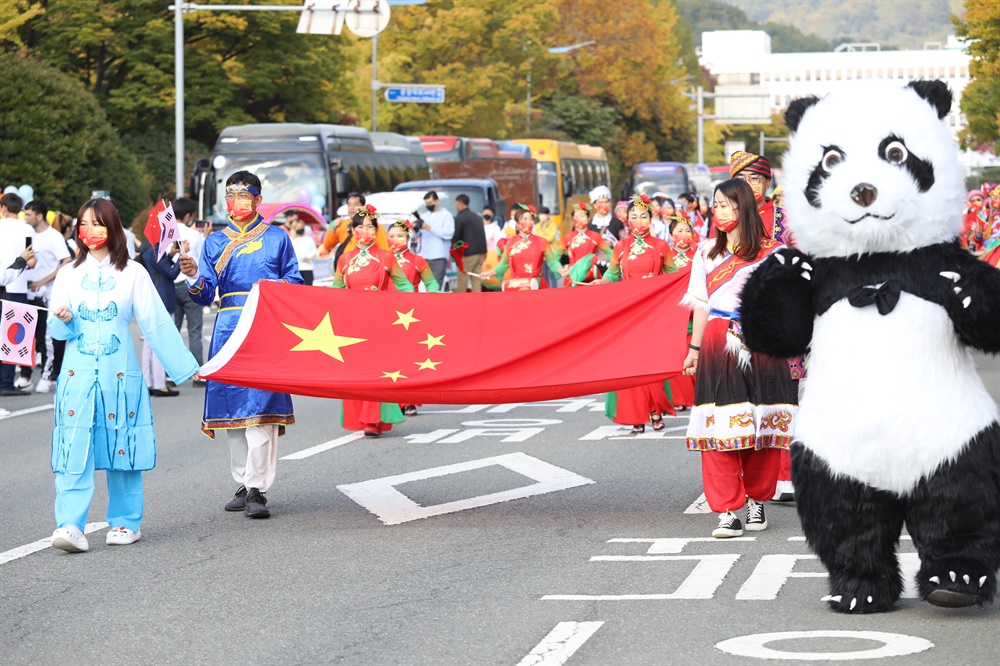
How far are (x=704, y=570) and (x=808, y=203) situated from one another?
1.83 metres

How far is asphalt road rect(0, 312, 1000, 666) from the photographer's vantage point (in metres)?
6.25

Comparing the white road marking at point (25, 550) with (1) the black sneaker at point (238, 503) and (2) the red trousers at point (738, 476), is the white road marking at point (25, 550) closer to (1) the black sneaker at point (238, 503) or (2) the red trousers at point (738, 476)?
(1) the black sneaker at point (238, 503)

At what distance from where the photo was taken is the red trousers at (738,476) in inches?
335

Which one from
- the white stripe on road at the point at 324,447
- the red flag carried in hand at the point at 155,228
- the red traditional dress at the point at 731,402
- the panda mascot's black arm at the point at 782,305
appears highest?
the red flag carried in hand at the point at 155,228

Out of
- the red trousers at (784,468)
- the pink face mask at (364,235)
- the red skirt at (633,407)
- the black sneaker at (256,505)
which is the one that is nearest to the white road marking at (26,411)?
the pink face mask at (364,235)

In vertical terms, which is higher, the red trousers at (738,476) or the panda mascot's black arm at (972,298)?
the panda mascot's black arm at (972,298)

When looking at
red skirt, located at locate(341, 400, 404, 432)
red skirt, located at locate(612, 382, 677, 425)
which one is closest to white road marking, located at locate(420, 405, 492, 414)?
red skirt, located at locate(341, 400, 404, 432)

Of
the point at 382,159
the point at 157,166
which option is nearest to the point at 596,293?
the point at 382,159

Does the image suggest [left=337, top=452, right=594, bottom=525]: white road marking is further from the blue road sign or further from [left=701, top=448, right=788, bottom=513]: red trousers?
the blue road sign

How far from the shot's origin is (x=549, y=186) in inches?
1773

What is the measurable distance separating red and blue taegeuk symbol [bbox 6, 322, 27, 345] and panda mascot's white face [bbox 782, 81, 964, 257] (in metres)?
5.33

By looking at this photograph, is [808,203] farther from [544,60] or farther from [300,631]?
[544,60]

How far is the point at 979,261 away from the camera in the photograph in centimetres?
659

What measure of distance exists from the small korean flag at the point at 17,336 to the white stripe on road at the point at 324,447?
2420 mm
